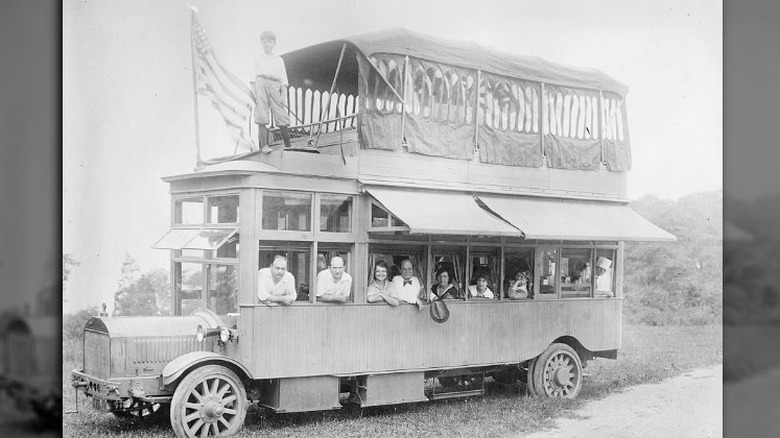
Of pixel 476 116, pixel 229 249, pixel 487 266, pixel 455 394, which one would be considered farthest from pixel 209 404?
pixel 476 116

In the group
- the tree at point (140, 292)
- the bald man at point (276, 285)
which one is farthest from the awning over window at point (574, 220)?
the tree at point (140, 292)

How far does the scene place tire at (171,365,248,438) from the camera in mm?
4973

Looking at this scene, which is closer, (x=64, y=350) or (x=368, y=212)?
(x=64, y=350)

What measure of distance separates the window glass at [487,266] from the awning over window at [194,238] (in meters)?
1.79

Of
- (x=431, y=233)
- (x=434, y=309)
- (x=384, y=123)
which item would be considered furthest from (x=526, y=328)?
(x=384, y=123)

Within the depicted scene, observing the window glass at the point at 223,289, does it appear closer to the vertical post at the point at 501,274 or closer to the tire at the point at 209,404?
the tire at the point at 209,404

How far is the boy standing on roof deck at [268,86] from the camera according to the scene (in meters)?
5.34

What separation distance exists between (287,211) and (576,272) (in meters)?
2.47

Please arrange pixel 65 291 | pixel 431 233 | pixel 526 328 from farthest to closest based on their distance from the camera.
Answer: pixel 526 328 < pixel 431 233 < pixel 65 291

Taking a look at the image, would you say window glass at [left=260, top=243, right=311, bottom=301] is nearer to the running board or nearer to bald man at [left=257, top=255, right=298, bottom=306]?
bald man at [left=257, top=255, right=298, bottom=306]

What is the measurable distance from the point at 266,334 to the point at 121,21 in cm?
208

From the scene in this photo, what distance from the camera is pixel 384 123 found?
5.68m

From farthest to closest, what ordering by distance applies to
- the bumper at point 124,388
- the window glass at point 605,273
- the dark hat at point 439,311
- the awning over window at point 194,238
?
the window glass at point 605,273
the dark hat at point 439,311
the awning over window at point 194,238
the bumper at point 124,388
